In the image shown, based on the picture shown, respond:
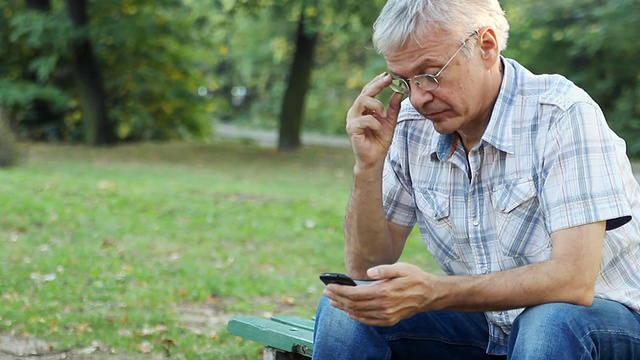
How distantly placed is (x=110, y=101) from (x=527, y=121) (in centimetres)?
1747

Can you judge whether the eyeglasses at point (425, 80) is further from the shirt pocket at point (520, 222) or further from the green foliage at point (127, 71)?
the green foliage at point (127, 71)

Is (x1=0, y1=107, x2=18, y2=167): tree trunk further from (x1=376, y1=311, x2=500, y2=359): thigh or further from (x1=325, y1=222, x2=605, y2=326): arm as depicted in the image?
(x1=325, y1=222, x2=605, y2=326): arm

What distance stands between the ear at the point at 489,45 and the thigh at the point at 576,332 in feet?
2.41

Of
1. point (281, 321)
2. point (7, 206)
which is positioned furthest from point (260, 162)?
point (281, 321)

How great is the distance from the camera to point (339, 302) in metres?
2.59

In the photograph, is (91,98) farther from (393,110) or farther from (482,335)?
(482,335)

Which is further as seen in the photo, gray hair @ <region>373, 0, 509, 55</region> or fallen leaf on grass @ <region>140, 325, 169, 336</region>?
fallen leaf on grass @ <region>140, 325, 169, 336</region>

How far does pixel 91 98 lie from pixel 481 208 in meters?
16.3

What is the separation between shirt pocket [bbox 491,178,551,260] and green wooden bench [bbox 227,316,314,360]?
0.82 metres

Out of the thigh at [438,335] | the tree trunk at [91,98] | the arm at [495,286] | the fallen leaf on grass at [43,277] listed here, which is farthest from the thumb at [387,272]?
the tree trunk at [91,98]

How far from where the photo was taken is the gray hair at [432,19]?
102 inches

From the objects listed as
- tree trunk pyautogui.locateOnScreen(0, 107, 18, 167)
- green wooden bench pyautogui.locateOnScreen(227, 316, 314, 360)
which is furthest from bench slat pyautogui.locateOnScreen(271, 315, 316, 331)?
tree trunk pyautogui.locateOnScreen(0, 107, 18, 167)

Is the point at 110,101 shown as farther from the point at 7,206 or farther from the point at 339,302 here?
the point at 339,302

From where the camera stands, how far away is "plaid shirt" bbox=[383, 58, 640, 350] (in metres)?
2.49
